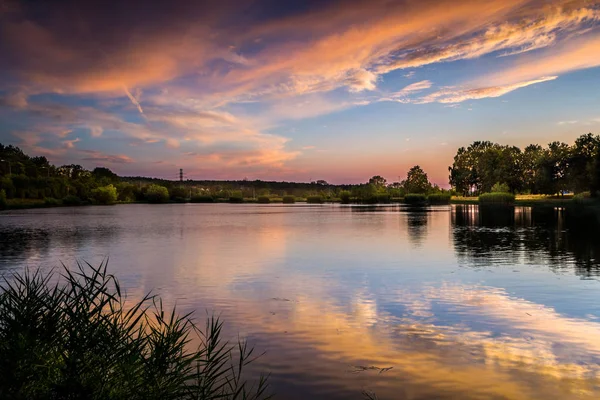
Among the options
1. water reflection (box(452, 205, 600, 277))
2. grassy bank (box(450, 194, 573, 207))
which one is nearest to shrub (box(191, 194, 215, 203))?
grassy bank (box(450, 194, 573, 207))

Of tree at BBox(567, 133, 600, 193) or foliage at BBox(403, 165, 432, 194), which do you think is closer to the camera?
tree at BBox(567, 133, 600, 193)

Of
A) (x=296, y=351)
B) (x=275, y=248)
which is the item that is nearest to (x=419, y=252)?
(x=275, y=248)

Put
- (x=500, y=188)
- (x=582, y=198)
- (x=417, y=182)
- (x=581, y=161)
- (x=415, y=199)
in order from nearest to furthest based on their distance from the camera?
(x=582, y=198), (x=581, y=161), (x=500, y=188), (x=415, y=199), (x=417, y=182)

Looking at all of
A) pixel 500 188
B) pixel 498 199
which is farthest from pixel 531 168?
pixel 498 199

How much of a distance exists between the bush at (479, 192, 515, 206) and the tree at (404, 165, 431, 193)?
61339 millimetres

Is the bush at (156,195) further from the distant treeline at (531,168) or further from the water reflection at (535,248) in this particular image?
the water reflection at (535,248)

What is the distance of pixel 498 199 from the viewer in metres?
113

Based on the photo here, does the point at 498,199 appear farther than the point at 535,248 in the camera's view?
Yes

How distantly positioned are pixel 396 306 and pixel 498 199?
111149mm

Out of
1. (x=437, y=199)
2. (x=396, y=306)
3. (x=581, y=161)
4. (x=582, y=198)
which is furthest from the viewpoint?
(x=437, y=199)

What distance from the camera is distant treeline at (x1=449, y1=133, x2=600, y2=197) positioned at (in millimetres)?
91938

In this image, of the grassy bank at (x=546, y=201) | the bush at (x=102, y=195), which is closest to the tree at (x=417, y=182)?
the grassy bank at (x=546, y=201)

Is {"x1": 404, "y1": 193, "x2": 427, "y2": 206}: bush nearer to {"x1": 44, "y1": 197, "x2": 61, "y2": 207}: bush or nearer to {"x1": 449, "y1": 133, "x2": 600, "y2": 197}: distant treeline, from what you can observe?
{"x1": 449, "y1": 133, "x2": 600, "y2": 197}: distant treeline

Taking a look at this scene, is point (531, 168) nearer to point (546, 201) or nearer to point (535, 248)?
point (546, 201)
